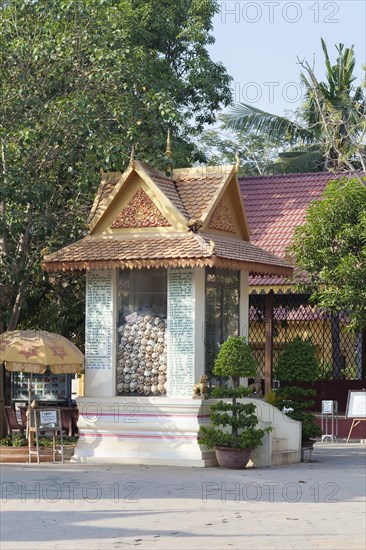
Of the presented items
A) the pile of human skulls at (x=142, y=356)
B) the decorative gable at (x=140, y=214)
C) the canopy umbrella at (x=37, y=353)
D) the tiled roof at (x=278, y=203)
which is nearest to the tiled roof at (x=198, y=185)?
the decorative gable at (x=140, y=214)

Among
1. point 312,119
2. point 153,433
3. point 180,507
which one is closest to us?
point 180,507

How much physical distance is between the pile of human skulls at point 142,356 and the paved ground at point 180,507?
153 centimetres

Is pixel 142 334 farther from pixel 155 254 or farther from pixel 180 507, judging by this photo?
pixel 180 507

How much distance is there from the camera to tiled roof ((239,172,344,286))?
2778 centimetres

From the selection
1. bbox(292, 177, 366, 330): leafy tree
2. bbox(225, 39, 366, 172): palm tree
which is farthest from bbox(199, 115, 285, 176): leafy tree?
bbox(292, 177, 366, 330): leafy tree

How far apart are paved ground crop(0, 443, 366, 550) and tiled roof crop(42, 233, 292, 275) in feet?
11.0

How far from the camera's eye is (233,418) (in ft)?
61.4

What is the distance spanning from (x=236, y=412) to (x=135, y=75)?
640 cm

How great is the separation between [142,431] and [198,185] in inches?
176

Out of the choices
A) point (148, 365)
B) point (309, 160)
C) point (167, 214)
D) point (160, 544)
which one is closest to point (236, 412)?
point (148, 365)

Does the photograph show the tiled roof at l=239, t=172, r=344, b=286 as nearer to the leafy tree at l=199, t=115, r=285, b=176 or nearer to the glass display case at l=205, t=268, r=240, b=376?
the glass display case at l=205, t=268, r=240, b=376

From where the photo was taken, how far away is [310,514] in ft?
43.3

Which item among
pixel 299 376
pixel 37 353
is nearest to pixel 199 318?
pixel 299 376

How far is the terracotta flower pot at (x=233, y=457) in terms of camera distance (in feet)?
61.5
